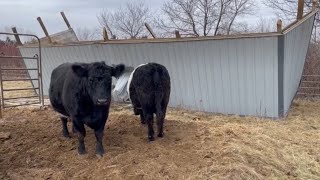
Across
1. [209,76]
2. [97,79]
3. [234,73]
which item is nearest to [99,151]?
[97,79]

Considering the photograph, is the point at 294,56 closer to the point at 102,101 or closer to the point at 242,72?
the point at 242,72

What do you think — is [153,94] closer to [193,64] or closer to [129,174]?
[129,174]

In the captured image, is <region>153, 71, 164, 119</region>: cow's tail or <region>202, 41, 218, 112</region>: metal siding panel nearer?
<region>153, 71, 164, 119</region>: cow's tail

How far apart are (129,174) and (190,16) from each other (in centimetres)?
2188

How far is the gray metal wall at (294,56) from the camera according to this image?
9.49 m

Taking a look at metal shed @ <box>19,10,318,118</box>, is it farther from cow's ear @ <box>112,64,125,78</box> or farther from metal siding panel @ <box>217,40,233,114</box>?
cow's ear @ <box>112,64,125,78</box>

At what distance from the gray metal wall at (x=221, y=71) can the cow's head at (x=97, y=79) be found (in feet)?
15.5

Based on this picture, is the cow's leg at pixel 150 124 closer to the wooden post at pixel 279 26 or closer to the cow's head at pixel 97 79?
the cow's head at pixel 97 79

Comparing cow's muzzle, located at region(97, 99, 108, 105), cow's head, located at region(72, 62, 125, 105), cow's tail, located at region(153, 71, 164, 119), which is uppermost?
cow's head, located at region(72, 62, 125, 105)

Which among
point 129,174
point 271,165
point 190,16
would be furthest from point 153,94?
point 190,16

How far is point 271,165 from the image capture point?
5746 millimetres

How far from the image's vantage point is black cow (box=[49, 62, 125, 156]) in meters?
5.48

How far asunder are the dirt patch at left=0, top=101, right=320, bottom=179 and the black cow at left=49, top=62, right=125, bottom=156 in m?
0.44

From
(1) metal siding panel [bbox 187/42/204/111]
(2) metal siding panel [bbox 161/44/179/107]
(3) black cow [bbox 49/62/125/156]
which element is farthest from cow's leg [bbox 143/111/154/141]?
(2) metal siding panel [bbox 161/44/179/107]
